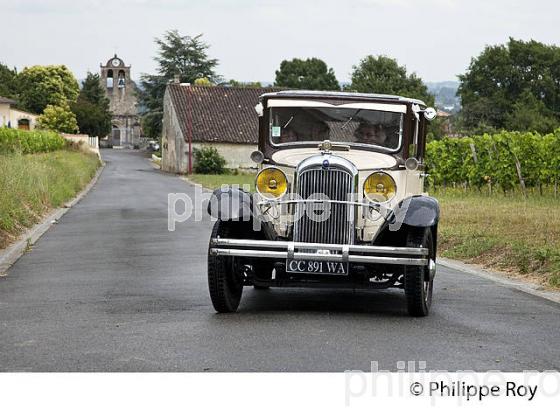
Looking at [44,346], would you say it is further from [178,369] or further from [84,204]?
[84,204]

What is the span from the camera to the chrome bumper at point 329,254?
407 inches

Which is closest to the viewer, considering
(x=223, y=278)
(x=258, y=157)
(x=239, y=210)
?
(x=223, y=278)

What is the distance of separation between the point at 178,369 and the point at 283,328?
2.11 meters

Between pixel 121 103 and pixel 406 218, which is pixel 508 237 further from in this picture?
pixel 121 103

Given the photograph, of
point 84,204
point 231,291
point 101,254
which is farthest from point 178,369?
point 84,204

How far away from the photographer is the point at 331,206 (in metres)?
10.8

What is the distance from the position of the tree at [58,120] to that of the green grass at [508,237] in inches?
3462

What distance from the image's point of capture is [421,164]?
12.3m

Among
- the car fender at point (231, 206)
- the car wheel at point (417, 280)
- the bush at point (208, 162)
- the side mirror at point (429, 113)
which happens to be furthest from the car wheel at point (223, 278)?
the bush at point (208, 162)

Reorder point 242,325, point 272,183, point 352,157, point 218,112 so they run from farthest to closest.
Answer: point 218,112, point 352,157, point 272,183, point 242,325

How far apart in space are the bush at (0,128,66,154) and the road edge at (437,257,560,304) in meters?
21.0

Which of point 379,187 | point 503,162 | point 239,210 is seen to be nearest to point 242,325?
point 239,210

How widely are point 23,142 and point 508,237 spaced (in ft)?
105

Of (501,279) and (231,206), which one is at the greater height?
(231,206)
